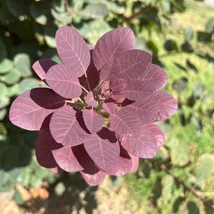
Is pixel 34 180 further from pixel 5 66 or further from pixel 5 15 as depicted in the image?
pixel 5 15

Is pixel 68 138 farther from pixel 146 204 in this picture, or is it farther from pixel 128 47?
pixel 146 204

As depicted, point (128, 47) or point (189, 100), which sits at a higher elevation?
point (128, 47)

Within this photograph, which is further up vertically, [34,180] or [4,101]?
[4,101]

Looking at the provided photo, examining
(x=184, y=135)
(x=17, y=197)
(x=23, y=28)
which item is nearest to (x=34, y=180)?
(x=17, y=197)

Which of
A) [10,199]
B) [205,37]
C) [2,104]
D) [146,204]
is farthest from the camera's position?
[146,204]

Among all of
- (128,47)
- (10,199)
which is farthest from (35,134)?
(128,47)

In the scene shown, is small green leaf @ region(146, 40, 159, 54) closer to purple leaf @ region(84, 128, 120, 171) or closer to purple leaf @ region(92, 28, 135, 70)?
purple leaf @ region(92, 28, 135, 70)

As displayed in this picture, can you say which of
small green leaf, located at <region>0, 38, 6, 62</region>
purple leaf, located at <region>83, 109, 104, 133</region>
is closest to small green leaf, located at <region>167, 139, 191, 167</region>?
purple leaf, located at <region>83, 109, 104, 133</region>
